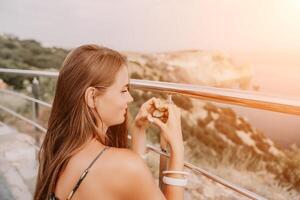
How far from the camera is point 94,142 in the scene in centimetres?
88

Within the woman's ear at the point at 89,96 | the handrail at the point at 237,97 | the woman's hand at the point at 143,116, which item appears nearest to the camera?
the handrail at the point at 237,97

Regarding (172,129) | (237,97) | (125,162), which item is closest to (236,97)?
(237,97)

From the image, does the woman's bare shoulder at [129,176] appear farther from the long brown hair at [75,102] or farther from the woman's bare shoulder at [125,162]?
the long brown hair at [75,102]

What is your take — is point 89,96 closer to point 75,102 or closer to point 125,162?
point 75,102

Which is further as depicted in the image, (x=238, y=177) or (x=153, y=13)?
(x=238, y=177)

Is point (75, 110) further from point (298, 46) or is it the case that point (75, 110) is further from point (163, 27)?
point (163, 27)

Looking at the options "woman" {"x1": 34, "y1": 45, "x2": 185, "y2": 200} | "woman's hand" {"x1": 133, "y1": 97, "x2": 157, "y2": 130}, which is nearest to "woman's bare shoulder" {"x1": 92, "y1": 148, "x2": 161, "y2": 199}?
"woman" {"x1": 34, "y1": 45, "x2": 185, "y2": 200}

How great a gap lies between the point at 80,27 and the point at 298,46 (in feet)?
14.3

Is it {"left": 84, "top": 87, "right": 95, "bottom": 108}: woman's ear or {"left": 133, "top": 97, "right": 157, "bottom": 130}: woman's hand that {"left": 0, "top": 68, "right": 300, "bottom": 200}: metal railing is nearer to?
{"left": 133, "top": 97, "right": 157, "bottom": 130}: woman's hand

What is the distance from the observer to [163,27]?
8766mm

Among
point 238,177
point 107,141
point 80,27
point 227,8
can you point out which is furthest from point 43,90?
point 107,141

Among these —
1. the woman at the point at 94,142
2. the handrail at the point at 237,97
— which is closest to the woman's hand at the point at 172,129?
the woman at the point at 94,142

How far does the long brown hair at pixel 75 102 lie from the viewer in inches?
35.0

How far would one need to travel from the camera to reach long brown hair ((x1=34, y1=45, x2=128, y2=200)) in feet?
2.91
